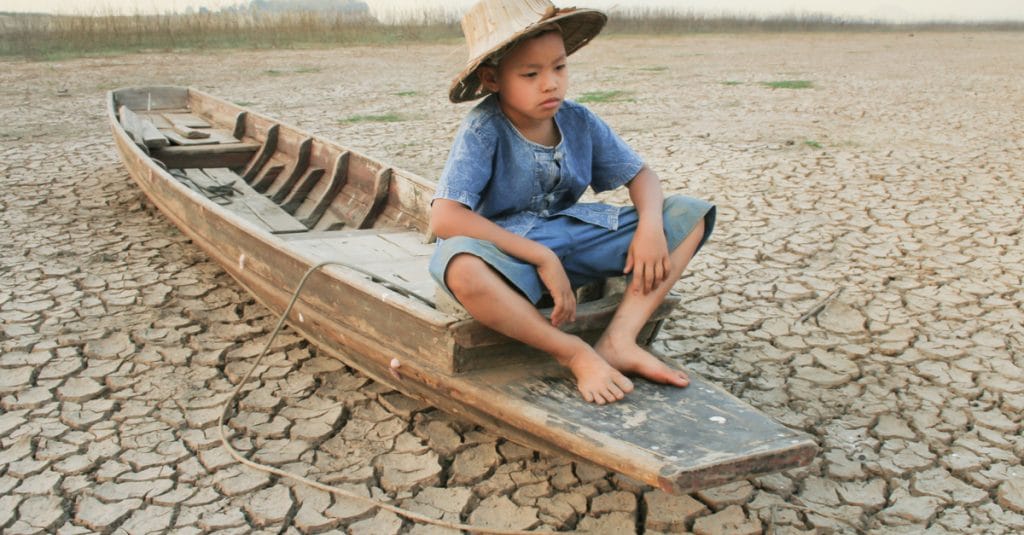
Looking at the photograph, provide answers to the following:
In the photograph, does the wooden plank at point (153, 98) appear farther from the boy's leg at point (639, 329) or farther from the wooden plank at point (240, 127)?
the boy's leg at point (639, 329)

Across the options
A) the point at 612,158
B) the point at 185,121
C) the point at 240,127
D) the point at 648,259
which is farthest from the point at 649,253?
the point at 185,121

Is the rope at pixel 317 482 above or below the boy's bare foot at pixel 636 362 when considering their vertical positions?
below

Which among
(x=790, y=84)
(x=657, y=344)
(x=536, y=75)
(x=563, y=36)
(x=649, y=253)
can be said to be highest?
(x=563, y=36)

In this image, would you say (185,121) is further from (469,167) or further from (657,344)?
(469,167)

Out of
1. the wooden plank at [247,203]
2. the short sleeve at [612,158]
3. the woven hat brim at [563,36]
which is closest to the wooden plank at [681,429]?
the short sleeve at [612,158]

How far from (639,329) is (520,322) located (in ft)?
1.33

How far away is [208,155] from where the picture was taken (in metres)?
5.73

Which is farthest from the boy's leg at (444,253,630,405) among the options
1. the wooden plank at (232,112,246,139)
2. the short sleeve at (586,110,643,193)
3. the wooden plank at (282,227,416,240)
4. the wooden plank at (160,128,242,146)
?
the wooden plank at (232,112,246,139)

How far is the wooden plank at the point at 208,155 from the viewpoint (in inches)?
217

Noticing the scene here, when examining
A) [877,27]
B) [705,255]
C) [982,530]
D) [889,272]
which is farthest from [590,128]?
[877,27]

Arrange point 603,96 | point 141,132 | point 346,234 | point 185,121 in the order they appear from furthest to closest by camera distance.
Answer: point 603,96 < point 185,121 < point 141,132 < point 346,234

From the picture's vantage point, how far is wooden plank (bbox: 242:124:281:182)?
5.74m

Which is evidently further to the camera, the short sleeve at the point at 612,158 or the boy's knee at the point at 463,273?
the short sleeve at the point at 612,158

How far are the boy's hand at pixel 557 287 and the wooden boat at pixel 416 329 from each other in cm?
15
